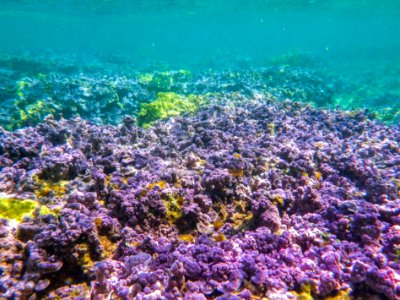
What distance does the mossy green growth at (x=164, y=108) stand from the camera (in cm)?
1148

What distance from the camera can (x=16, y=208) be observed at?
405cm

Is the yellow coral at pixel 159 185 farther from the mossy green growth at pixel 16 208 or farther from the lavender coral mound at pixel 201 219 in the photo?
the mossy green growth at pixel 16 208

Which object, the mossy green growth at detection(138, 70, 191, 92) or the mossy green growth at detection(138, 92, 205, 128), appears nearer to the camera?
the mossy green growth at detection(138, 92, 205, 128)

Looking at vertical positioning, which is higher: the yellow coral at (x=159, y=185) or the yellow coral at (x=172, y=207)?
the yellow coral at (x=159, y=185)

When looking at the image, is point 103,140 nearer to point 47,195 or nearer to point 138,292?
point 47,195

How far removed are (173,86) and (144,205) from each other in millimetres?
14066

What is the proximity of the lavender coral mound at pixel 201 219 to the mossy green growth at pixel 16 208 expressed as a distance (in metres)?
0.21

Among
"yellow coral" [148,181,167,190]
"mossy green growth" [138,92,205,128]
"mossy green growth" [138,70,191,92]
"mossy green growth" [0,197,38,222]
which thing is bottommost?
"mossy green growth" [0,197,38,222]

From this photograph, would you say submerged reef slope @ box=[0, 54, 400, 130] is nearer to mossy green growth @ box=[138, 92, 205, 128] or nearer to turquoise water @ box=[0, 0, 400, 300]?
mossy green growth @ box=[138, 92, 205, 128]

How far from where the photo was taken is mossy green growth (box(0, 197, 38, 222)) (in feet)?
Answer: 12.8

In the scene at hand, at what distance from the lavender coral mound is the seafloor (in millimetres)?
Result: 19

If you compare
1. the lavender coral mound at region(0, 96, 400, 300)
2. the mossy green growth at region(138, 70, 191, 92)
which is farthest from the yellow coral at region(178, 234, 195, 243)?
the mossy green growth at region(138, 70, 191, 92)

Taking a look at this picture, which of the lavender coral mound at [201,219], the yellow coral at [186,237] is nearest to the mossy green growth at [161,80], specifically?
the lavender coral mound at [201,219]

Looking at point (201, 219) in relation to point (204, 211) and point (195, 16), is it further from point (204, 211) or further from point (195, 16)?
point (195, 16)
